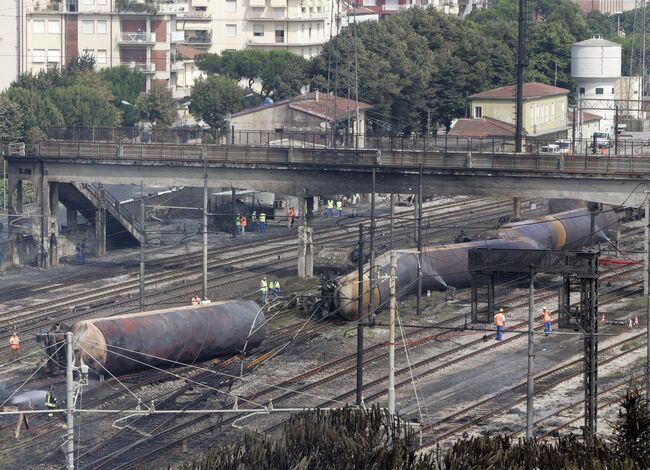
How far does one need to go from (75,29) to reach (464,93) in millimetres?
27815

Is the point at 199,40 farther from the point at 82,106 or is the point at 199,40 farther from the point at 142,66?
the point at 82,106

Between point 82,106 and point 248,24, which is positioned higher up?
point 248,24

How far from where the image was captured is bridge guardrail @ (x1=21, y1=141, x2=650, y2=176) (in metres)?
52.4

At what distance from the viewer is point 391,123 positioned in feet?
305

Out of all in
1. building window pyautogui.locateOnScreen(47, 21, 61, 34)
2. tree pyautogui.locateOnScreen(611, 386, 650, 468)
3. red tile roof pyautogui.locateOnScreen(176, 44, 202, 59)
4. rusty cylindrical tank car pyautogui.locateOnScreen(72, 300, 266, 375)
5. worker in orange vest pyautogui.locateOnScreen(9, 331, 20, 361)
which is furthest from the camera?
red tile roof pyautogui.locateOnScreen(176, 44, 202, 59)

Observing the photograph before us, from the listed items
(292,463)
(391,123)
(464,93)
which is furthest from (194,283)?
(464,93)

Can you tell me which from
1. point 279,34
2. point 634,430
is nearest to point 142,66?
point 279,34

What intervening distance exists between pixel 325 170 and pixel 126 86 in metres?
46.0

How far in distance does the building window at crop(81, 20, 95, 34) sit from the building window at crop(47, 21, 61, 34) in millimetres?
1774

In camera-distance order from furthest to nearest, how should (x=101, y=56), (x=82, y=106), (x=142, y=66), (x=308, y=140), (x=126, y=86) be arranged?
(x=142, y=66) → (x=101, y=56) → (x=126, y=86) → (x=82, y=106) → (x=308, y=140)

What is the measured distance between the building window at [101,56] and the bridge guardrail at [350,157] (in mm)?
44209

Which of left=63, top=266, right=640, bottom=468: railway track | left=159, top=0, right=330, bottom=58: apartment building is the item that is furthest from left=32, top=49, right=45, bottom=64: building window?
left=63, top=266, right=640, bottom=468: railway track

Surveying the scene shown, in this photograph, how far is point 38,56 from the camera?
10231 centimetres

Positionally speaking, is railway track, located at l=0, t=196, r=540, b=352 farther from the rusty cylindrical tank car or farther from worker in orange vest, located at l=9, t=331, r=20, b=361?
the rusty cylindrical tank car
